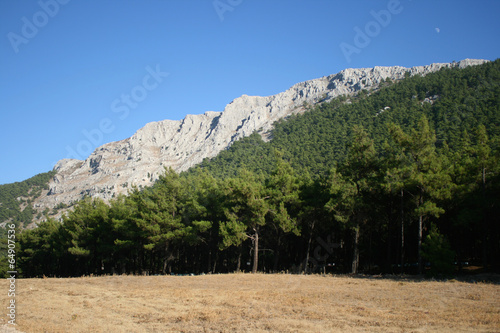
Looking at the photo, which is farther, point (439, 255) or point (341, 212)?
point (341, 212)

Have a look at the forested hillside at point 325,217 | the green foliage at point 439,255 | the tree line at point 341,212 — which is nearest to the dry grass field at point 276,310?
the green foliage at point 439,255

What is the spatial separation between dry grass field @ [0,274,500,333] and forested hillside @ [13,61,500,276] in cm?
813

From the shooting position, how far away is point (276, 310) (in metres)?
12.9

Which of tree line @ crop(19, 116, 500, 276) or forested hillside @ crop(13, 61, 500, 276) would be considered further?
forested hillside @ crop(13, 61, 500, 276)

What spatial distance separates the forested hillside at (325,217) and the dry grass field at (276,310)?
813 cm

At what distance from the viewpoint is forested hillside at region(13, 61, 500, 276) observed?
82.2 ft

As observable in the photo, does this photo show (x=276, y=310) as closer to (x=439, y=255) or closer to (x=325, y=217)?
(x=439, y=255)

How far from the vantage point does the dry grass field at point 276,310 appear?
1045 cm

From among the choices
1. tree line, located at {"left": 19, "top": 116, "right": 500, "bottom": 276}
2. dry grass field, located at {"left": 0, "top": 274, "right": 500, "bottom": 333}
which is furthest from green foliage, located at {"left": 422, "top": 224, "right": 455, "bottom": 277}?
dry grass field, located at {"left": 0, "top": 274, "right": 500, "bottom": 333}

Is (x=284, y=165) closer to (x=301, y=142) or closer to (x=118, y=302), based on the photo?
(x=118, y=302)

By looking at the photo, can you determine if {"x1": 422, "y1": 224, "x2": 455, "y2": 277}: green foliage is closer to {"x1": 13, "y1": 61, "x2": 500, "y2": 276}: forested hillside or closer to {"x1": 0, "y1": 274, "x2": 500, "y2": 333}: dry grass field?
{"x1": 13, "y1": 61, "x2": 500, "y2": 276}: forested hillside

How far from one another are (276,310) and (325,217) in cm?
1920

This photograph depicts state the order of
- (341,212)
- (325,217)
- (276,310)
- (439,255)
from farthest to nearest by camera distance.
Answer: (325,217), (341,212), (439,255), (276,310)

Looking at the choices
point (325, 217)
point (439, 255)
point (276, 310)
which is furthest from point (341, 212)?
point (276, 310)
